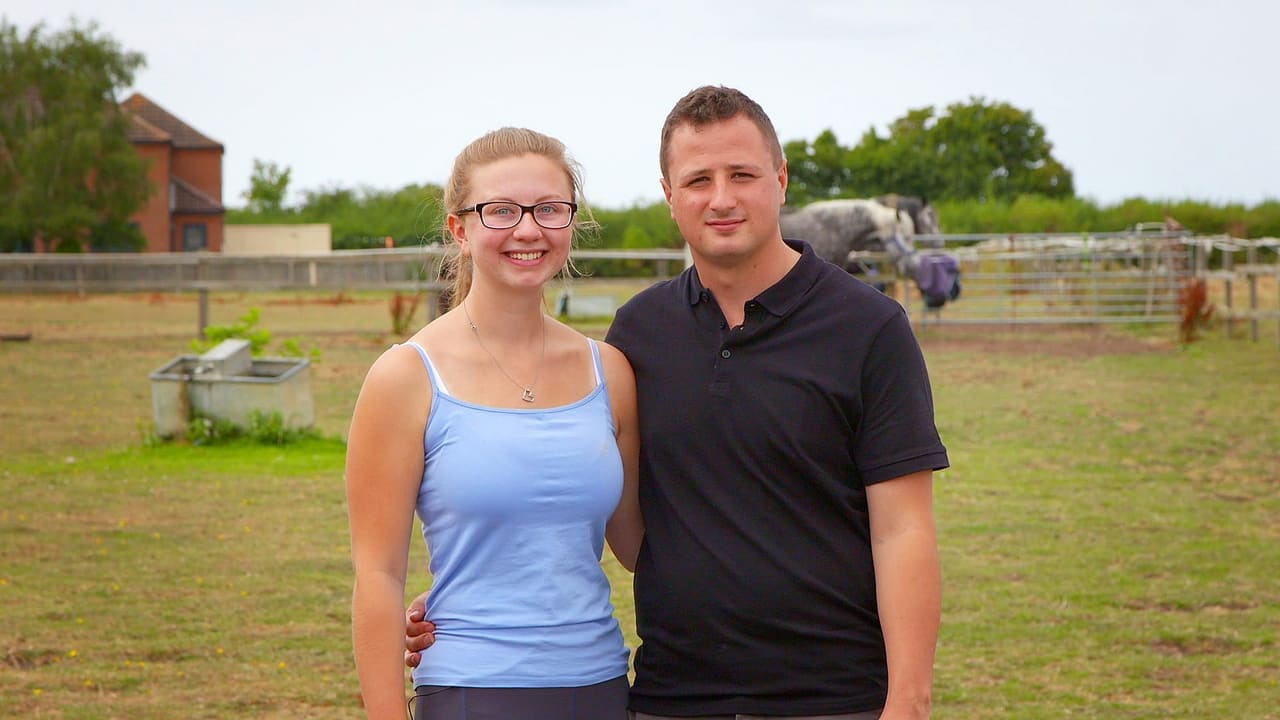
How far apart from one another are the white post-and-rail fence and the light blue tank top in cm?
1721

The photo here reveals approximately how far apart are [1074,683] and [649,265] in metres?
23.3

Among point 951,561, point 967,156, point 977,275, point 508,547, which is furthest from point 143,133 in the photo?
point 508,547

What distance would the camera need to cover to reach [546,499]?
2248 mm

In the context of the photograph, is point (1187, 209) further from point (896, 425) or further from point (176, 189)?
point (896, 425)

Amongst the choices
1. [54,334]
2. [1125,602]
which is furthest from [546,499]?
[54,334]

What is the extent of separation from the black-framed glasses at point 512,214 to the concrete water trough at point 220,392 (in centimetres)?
775

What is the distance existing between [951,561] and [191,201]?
149 feet

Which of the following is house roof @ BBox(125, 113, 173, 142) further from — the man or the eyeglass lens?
the man

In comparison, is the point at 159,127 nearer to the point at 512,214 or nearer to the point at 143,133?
the point at 143,133

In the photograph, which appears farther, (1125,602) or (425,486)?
(1125,602)

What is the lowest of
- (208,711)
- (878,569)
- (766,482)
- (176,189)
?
(208,711)

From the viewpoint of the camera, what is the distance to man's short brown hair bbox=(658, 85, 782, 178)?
2410 mm

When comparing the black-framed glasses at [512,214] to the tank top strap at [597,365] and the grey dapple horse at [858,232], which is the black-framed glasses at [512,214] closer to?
the tank top strap at [597,365]

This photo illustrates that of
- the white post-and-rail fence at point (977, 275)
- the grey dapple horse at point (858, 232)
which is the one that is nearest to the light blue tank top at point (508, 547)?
the white post-and-rail fence at point (977, 275)
